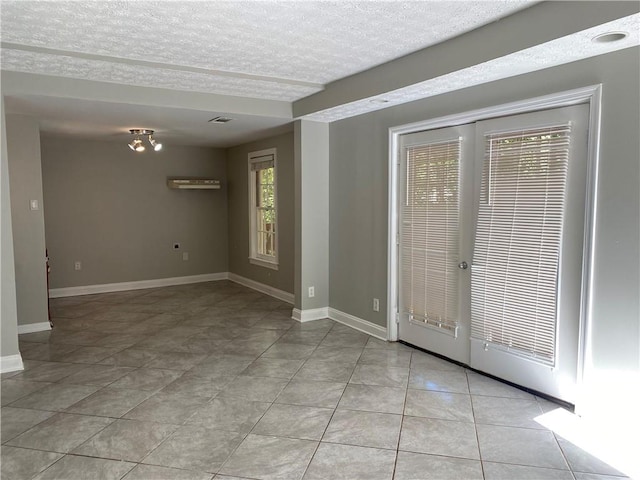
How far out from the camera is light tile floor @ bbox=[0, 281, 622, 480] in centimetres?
234

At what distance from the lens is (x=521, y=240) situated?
310 cm

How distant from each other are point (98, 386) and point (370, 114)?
11.2 feet

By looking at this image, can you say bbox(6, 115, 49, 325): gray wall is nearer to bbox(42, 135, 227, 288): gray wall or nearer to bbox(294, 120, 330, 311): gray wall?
bbox(42, 135, 227, 288): gray wall

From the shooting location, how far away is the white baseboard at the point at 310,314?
508cm

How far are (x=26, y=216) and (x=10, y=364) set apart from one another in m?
1.68

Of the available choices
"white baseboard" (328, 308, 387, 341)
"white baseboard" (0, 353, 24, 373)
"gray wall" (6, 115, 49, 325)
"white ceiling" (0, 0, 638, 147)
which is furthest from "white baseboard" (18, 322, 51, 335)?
"white baseboard" (328, 308, 387, 341)

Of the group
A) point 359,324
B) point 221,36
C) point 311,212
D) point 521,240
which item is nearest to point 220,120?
point 311,212

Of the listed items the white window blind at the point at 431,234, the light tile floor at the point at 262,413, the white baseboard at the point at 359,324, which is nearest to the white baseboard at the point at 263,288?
the white baseboard at the point at 359,324

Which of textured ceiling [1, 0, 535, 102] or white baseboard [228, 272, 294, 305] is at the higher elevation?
textured ceiling [1, 0, 535, 102]

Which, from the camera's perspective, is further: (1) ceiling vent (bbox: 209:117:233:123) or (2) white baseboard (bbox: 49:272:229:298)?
(2) white baseboard (bbox: 49:272:229:298)

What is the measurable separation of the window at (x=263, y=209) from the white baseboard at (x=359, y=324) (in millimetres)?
1488

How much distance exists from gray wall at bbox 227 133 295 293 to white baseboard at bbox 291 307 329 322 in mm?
853

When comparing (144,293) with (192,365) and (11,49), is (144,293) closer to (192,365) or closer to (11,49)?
(192,365)

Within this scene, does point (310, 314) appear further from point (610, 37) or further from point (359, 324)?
point (610, 37)
